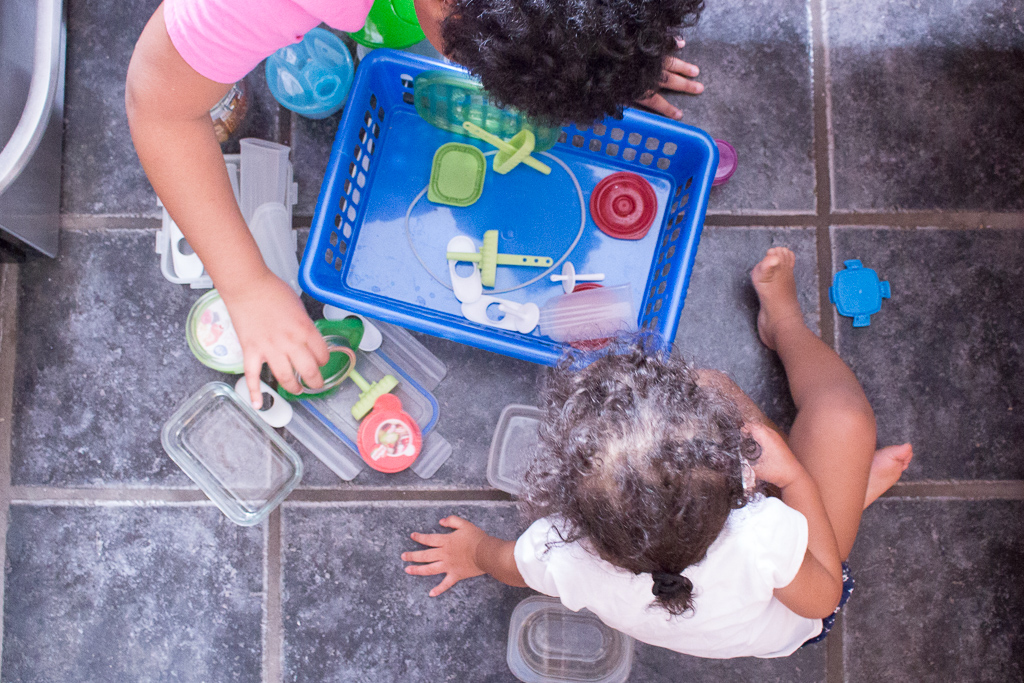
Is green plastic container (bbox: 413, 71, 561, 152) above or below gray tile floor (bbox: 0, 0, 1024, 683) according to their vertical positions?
above

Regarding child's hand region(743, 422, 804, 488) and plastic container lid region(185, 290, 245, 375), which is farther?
plastic container lid region(185, 290, 245, 375)

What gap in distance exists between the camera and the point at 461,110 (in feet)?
3.13

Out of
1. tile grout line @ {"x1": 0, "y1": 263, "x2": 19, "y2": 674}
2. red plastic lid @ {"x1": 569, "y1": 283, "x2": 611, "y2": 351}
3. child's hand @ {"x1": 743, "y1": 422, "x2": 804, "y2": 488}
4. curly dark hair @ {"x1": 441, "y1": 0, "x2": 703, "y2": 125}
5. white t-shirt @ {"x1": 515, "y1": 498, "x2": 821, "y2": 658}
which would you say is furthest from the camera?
tile grout line @ {"x1": 0, "y1": 263, "x2": 19, "y2": 674}

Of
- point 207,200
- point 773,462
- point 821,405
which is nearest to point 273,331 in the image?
point 207,200

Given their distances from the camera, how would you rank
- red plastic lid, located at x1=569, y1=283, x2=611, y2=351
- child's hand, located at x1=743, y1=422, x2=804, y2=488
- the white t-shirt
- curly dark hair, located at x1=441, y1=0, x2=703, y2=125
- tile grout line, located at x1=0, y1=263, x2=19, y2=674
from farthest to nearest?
tile grout line, located at x1=0, y1=263, x2=19, y2=674
red plastic lid, located at x1=569, y1=283, x2=611, y2=351
child's hand, located at x1=743, y1=422, x2=804, y2=488
the white t-shirt
curly dark hair, located at x1=441, y1=0, x2=703, y2=125

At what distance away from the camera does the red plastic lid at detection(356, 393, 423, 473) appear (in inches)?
37.2

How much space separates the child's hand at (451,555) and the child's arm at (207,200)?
0.30m

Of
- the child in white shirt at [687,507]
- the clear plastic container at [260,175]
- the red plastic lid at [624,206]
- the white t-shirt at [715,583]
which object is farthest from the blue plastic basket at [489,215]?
the white t-shirt at [715,583]

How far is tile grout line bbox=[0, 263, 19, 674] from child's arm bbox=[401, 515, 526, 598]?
1.97 ft

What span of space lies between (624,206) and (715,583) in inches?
21.3

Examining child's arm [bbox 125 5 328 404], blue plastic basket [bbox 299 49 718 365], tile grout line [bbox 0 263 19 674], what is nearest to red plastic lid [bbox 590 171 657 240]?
blue plastic basket [bbox 299 49 718 365]

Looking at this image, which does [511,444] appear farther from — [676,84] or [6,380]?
[6,380]

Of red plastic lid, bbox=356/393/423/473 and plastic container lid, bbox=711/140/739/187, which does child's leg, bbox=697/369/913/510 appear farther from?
red plastic lid, bbox=356/393/423/473

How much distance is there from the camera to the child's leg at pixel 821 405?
0.85 m
